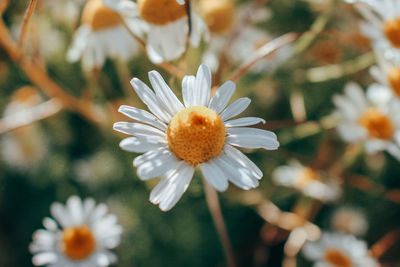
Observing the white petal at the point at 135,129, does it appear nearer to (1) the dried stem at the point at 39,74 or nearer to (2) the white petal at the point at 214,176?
(2) the white petal at the point at 214,176

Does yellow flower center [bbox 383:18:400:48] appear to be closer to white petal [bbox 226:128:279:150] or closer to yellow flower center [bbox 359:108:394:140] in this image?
yellow flower center [bbox 359:108:394:140]

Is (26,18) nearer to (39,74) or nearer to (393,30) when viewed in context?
(39,74)

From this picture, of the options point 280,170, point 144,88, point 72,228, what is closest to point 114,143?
point 72,228

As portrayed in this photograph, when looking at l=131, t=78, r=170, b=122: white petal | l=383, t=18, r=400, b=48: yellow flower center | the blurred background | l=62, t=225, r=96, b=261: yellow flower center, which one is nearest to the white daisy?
l=383, t=18, r=400, b=48: yellow flower center

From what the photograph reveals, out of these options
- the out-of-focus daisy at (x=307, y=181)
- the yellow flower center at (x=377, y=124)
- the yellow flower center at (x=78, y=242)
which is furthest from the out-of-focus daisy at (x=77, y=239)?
the yellow flower center at (x=377, y=124)

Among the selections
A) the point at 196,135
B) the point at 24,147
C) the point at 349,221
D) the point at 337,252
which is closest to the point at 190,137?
the point at 196,135
